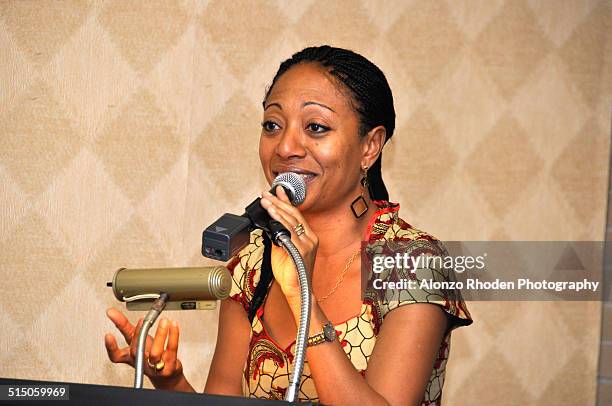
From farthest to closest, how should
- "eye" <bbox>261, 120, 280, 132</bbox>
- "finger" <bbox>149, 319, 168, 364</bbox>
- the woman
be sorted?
"eye" <bbox>261, 120, 280, 132</bbox> < the woman < "finger" <bbox>149, 319, 168, 364</bbox>

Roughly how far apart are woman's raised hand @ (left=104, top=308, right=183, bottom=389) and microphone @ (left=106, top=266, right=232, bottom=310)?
193 mm

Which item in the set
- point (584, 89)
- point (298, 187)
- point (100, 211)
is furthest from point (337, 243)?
point (584, 89)

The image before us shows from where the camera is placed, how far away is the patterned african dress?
77.3 inches

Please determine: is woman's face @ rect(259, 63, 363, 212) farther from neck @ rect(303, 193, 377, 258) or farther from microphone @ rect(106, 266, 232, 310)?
microphone @ rect(106, 266, 232, 310)

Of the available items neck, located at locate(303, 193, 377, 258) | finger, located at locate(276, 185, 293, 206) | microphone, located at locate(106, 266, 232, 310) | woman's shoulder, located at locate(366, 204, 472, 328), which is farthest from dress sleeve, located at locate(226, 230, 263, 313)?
microphone, located at locate(106, 266, 232, 310)

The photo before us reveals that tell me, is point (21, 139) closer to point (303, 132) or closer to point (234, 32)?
point (234, 32)

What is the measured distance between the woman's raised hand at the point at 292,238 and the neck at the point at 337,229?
35 centimetres

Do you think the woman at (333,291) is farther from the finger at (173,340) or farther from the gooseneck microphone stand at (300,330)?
the gooseneck microphone stand at (300,330)

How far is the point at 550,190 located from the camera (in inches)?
132

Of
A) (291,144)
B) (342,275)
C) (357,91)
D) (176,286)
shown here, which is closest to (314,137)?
(291,144)

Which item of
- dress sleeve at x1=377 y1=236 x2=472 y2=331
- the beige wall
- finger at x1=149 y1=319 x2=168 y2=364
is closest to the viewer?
finger at x1=149 y1=319 x2=168 y2=364

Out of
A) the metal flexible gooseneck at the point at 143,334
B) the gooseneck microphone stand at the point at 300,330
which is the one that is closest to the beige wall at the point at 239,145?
the metal flexible gooseneck at the point at 143,334

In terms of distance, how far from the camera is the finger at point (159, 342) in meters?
1.69

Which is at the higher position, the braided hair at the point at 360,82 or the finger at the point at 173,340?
the braided hair at the point at 360,82
